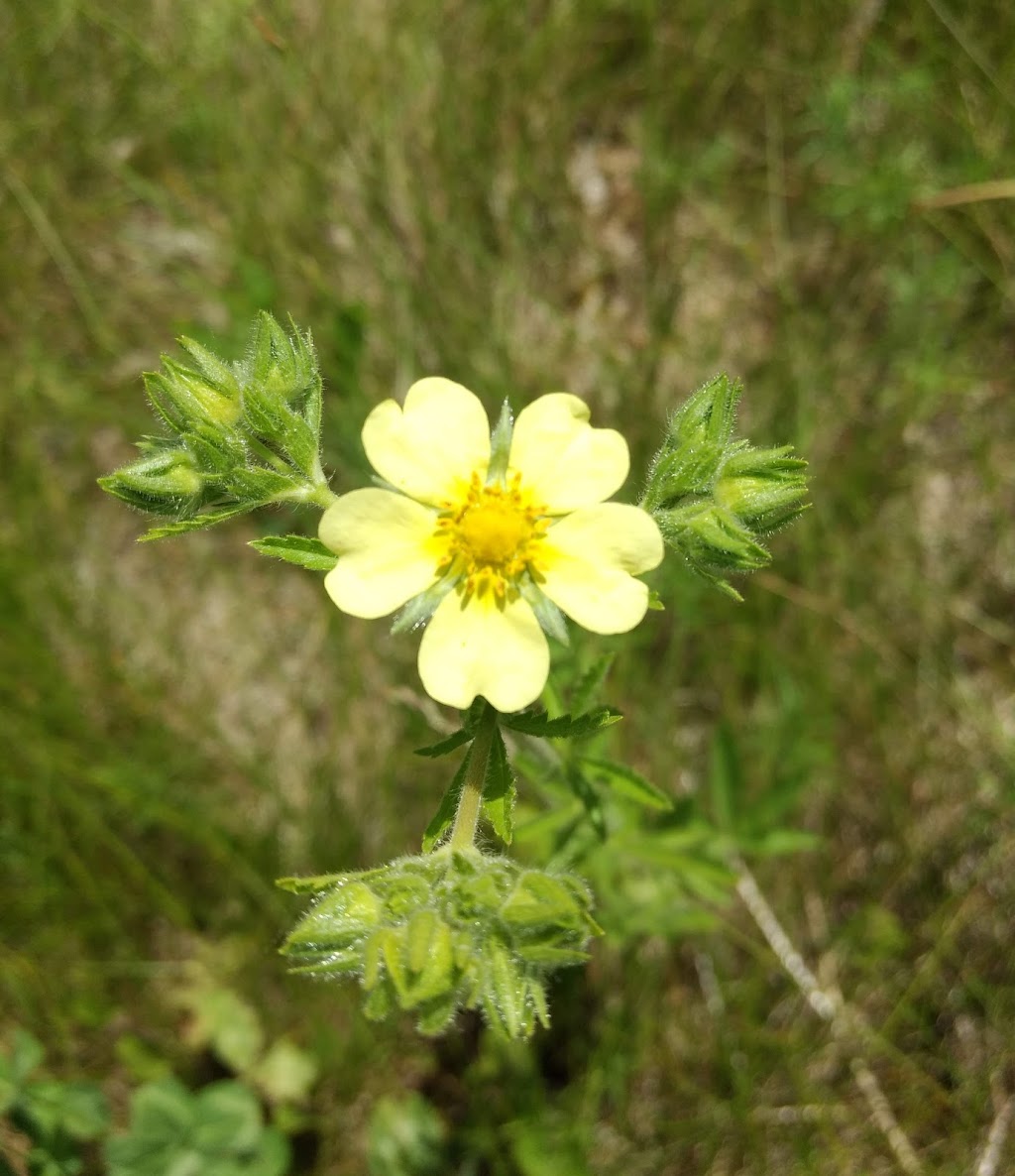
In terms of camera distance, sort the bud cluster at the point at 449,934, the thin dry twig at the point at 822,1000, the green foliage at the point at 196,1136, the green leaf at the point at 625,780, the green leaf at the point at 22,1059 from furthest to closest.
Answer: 1. the thin dry twig at the point at 822,1000
2. the green foliage at the point at 196,1136
3. the green leaf at the point at 22,1059
4. the green leaf at the point at 625,780
5. the bud cluster at the point at 449,934

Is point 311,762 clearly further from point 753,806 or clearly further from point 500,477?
point 500,477

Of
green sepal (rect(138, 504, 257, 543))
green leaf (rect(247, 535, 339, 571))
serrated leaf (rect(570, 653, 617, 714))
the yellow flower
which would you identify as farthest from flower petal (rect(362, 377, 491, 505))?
serrated leaf (rect(570, 653, 617, 714))

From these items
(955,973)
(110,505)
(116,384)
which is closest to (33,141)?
(116,384)

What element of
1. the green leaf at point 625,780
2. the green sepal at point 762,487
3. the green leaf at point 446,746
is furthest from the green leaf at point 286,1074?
the green sepal at point 762,487

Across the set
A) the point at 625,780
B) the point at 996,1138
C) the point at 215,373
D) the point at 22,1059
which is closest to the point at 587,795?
the point at 625,780

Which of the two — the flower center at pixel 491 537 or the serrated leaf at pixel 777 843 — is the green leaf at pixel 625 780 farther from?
the serrated leaf at pixel 777 843

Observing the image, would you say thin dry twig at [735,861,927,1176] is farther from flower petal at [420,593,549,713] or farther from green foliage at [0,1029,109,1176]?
green foliage at [0,1029,109,1176]

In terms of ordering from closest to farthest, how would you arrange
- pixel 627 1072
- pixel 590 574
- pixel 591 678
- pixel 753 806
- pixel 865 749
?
pixel 590 574, pixel 591 678, pixel 753 806, pixel 627 1072, pixel 865 749
